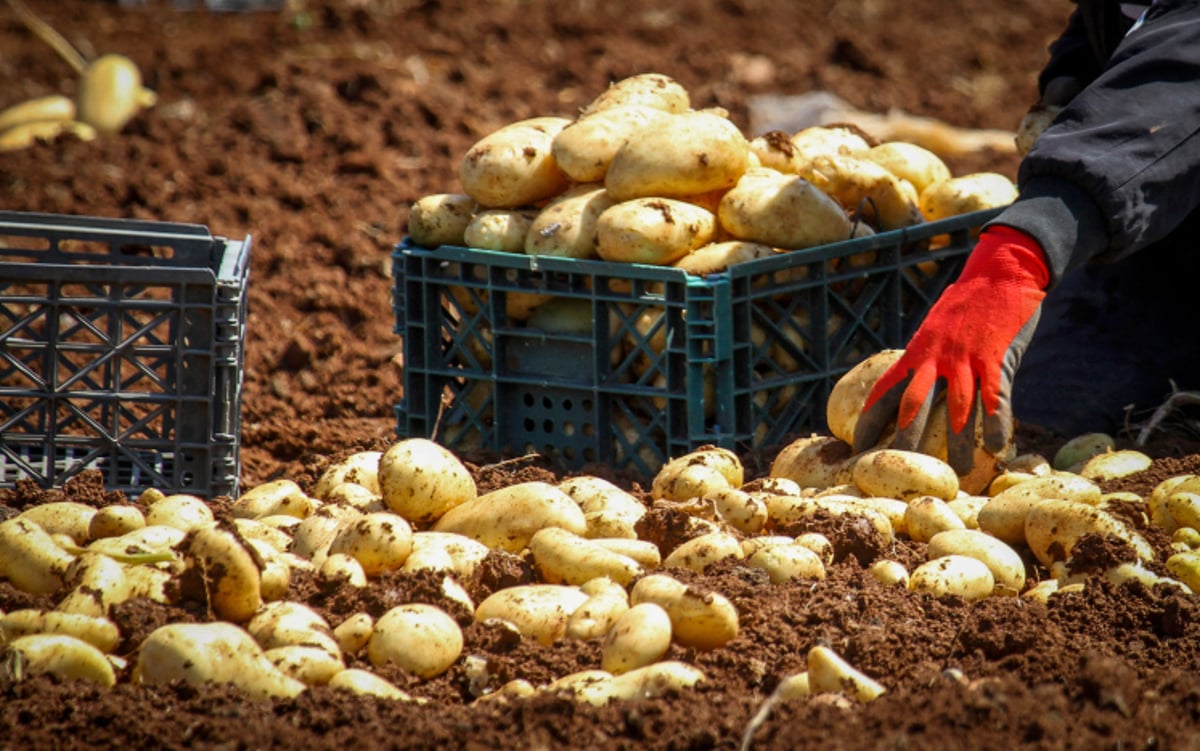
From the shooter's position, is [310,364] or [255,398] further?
[310,364]

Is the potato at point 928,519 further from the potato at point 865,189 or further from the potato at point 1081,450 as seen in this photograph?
the potato at point 865,189

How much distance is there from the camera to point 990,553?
9.26 feet

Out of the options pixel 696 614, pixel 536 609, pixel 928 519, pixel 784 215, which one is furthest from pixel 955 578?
pixel 784 215

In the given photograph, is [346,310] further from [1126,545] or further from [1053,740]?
[1053,740]

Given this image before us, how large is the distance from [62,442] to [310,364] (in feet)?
5.98

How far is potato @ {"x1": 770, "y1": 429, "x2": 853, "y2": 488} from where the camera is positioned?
10.9 feet

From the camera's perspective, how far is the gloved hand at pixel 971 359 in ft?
10.6

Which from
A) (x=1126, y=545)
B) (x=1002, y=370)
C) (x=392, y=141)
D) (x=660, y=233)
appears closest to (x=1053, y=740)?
(x=1126, y=545)

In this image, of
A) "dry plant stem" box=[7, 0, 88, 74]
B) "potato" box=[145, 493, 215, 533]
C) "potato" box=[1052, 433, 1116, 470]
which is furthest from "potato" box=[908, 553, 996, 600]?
"dry plant stem" box=[7, 0, 88, 74]

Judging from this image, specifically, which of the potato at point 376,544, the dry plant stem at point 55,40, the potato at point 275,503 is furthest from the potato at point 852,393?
the dry plant stem at point 55,40

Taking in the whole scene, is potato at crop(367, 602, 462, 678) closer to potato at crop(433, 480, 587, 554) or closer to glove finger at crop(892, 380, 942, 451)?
potato at crop(433, 480, 587, 554)

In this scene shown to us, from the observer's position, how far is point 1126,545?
108 inches

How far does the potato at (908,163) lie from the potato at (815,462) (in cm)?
100

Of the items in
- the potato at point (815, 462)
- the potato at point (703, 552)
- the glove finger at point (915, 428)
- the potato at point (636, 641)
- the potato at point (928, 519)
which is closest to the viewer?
the potato at point (636, 641)
